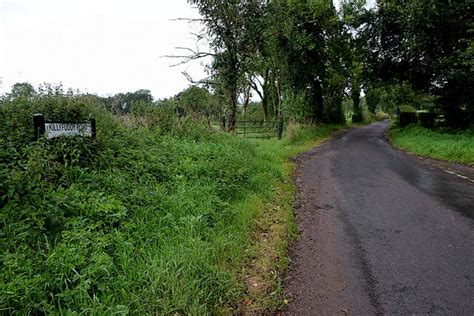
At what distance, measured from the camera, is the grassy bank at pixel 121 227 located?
2.51m

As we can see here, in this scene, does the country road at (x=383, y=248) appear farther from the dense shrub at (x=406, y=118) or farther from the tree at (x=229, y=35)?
the dense shrub at (x=406, y=118)

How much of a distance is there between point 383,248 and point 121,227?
131 inches

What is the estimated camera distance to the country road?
296 cm

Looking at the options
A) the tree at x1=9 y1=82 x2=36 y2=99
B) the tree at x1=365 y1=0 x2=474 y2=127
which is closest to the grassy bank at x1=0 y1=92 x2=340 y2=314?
the tree at x1=9 y1=82 x2=36 y2=99

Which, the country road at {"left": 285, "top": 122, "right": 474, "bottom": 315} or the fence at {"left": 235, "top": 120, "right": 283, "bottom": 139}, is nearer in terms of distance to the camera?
the country road at {"left": 285, "top": 122, "right": 474, "bottom": 315}

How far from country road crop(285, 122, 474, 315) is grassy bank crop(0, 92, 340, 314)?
0.41 meters

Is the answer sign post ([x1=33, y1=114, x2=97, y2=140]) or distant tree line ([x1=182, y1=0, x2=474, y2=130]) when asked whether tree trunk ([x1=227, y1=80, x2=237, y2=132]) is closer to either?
distant tree line ([x1=182, y1=0, x2=474, y2=130])

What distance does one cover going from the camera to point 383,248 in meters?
4.00

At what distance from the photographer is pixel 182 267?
9.66ft

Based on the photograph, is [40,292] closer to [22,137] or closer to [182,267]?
[182,267]

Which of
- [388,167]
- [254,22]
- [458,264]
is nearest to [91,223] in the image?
[458,264]

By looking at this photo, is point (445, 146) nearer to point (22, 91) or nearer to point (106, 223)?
point (106, 223)

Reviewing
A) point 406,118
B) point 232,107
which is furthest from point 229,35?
point 406,118

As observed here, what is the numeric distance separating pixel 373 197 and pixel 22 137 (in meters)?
6.17
